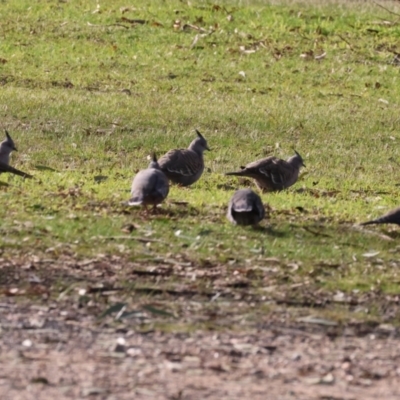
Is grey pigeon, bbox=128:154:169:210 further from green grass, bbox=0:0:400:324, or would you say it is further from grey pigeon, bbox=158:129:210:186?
grey pigeon, bbox=158:129:210:186

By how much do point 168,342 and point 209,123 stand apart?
927 cm

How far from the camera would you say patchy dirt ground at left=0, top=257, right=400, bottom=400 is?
237 inches

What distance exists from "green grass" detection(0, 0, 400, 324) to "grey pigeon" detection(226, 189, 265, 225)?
14 cm

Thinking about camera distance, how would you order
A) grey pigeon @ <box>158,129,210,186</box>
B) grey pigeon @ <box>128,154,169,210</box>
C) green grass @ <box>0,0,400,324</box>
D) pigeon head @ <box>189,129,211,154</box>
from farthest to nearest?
pigeon head @ <box>189,129,211,154</box>, grey pigeon @ <box>158,129,210,186</box>, grey pigeon @ <box>128,154,169,210</box>, green grass @ <box>0,0,400,324</box>

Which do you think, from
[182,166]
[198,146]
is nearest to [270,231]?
[182,166]

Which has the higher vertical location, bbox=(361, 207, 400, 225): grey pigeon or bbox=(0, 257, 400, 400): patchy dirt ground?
bbox=(361, 207, 400, 225): grey pigeon

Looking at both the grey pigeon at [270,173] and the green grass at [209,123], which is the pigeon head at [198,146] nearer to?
the green grass at [209,123]

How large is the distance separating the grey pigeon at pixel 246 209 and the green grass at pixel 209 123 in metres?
0.14

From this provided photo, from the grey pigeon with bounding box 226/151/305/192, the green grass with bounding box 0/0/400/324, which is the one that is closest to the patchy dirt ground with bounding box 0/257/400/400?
the green grass with bounding box 0/0/400/324

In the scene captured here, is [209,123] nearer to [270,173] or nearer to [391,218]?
[270,173]

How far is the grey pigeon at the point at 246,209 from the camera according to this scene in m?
9.49

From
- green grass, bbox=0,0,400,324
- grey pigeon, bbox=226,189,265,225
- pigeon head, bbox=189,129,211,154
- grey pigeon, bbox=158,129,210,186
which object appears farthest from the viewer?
pigeon head, bbox=189,129,211,154

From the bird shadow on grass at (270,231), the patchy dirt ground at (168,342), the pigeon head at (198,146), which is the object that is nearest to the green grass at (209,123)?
Answer: the bird shadow on grass at (270,231)

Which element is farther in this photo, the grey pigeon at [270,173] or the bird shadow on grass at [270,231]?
the grey pigeon at [270,173]
